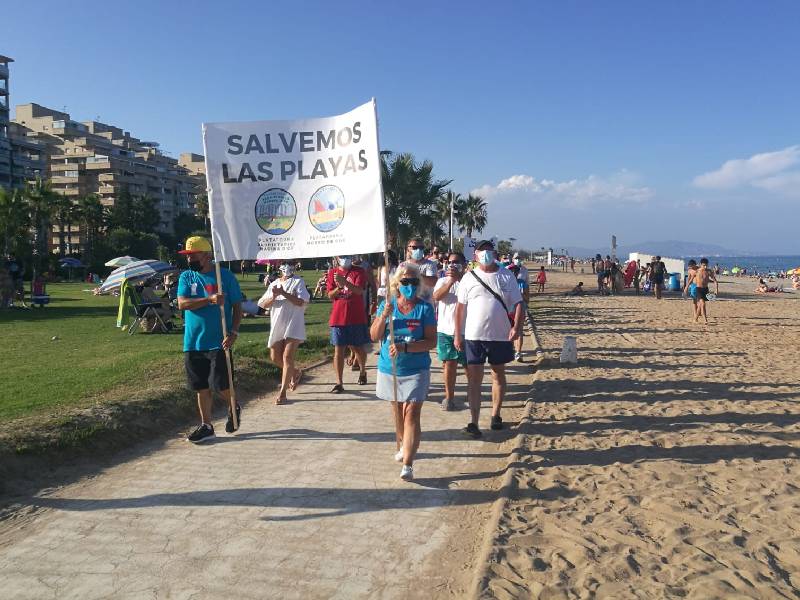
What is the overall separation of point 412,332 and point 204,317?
201cm

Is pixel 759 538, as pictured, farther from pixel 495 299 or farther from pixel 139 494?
pixel 139 494

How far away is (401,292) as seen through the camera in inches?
192

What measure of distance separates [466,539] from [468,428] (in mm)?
2213

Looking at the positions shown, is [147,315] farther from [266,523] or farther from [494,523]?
[494,523]

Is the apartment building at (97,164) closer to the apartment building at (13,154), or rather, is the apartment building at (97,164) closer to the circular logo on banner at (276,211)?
the apartment building at (13,154)

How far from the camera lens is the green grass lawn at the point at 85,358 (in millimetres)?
7039

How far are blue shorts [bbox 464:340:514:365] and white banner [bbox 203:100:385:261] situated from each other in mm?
1792

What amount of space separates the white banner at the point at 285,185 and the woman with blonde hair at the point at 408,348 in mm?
660

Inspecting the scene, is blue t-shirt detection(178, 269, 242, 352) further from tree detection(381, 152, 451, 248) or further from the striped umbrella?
tree detection(381, 152, 451, 248)

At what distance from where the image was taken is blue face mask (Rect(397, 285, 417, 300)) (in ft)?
15.9

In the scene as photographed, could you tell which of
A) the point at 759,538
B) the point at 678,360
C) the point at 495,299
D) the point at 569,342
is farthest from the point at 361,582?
the point at 678,360

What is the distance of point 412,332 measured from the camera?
4820 mm

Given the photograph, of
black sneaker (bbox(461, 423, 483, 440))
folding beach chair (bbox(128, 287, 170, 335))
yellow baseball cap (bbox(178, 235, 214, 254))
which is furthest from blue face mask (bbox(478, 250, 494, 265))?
folding beach chair (bbox(128, 287, 170, 335))

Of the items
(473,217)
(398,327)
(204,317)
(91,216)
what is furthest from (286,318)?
(91,216)
